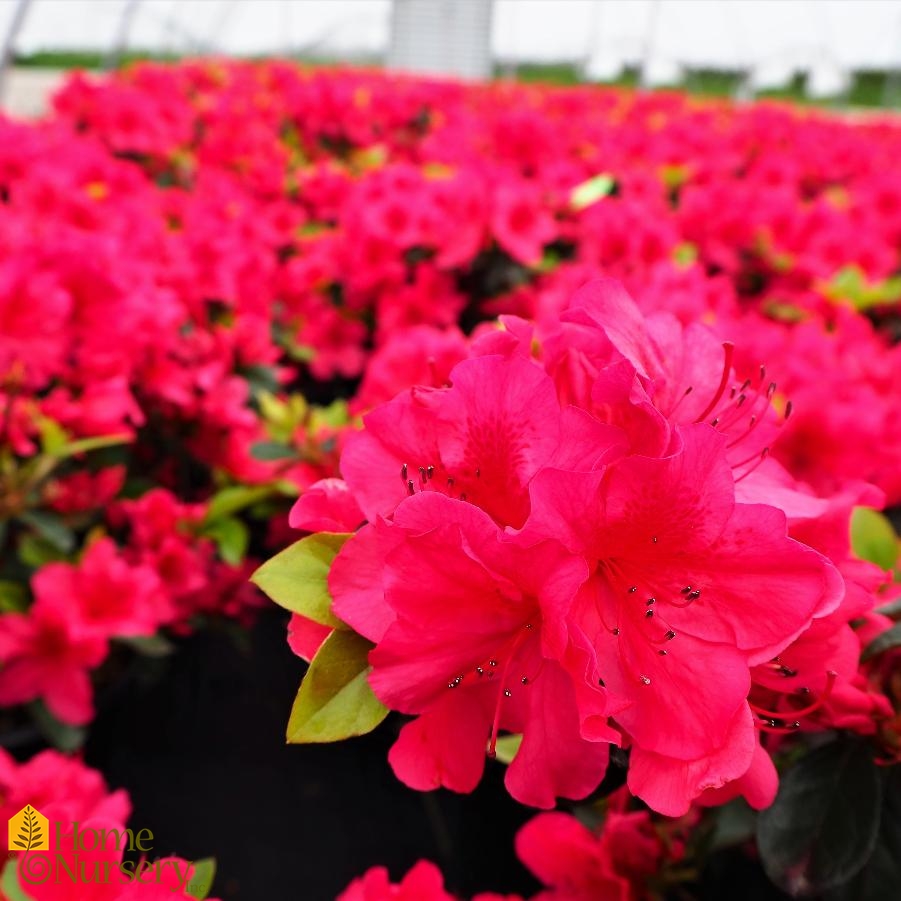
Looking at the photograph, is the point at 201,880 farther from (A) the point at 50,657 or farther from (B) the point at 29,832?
(A) the point at 50,657

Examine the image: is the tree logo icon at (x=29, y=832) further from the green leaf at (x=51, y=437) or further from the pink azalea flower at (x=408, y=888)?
the green leaf at (x=51, y=437)

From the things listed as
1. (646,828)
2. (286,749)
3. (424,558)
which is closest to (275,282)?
(286,749)

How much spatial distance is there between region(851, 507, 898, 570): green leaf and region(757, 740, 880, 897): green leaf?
195mm

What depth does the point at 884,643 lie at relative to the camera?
2.16 ft

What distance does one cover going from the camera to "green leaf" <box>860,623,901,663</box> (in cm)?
66

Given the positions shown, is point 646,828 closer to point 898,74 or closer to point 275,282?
point 275,282

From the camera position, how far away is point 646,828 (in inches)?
33.0

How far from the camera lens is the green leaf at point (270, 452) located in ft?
4.45

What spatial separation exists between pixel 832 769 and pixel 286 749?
1338mm

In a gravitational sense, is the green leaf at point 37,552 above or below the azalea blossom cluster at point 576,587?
below

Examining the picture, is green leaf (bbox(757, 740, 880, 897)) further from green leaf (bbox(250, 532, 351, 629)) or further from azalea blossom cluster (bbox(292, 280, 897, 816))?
green leaf (bbox(250, 532, 351, 629))

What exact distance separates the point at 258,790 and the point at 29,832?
118 cm

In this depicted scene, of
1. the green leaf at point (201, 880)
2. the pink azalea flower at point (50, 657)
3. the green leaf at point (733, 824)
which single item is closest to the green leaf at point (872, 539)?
the green leaf at point (733, 824)

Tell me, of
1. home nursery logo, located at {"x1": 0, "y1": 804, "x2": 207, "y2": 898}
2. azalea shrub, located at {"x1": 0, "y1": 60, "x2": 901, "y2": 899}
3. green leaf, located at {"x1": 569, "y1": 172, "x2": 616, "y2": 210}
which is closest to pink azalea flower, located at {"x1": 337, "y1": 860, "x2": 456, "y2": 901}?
azalea shrub, located at {"x1": 0, "y1": 60, "x2": 901, "y2": 899}
